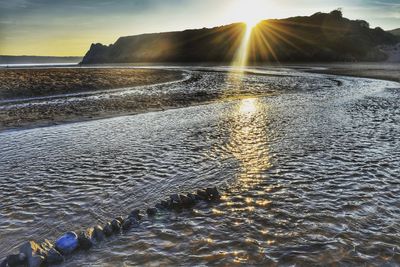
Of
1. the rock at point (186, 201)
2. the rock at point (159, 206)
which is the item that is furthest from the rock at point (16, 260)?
the rock at point (186, 201)

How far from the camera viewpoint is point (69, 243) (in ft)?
20.3

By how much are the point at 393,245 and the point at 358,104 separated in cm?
1973

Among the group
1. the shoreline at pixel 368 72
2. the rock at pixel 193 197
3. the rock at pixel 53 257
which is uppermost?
the shoreline at pixel 368 72

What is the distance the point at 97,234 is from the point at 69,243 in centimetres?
57

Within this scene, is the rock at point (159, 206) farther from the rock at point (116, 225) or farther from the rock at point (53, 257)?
the rock at point (53, 257)

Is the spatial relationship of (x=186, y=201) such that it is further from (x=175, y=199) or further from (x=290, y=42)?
(x=290, y=42)

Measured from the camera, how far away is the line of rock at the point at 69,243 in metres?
5.74

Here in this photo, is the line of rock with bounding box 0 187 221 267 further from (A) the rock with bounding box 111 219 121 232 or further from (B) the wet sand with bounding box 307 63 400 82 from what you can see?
(B) the wet sand with bounding box 307 63 400 82

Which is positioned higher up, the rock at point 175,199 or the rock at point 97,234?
the rock at point 175,199

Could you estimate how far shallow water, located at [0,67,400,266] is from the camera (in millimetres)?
6262

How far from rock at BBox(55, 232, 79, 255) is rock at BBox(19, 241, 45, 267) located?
290 mm

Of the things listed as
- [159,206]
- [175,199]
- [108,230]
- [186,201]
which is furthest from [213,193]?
[108,230]

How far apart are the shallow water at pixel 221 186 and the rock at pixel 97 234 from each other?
0.57ft

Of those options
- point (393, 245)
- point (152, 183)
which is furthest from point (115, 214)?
point (393, 245)
